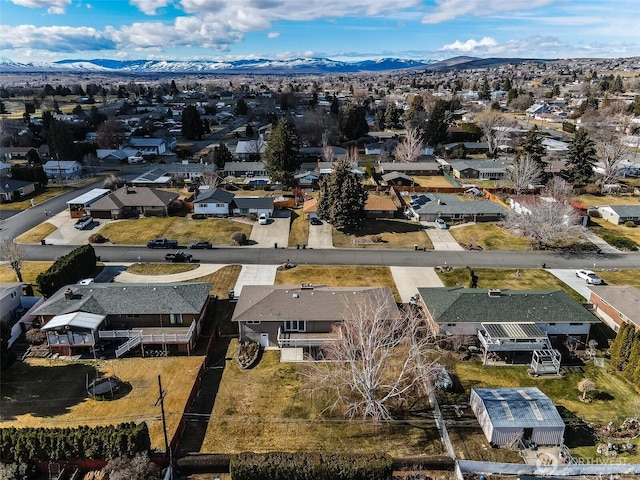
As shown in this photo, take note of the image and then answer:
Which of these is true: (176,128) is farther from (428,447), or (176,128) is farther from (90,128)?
(428,447)

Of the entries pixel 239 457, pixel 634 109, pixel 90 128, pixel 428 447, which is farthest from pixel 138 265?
pixel 634 109

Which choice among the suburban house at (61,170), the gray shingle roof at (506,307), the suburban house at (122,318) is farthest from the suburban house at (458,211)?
the suburban house at (61,170)

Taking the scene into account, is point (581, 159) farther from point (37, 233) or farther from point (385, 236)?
point (37, 233)

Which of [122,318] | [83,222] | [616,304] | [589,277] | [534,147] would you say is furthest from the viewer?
[534,147]

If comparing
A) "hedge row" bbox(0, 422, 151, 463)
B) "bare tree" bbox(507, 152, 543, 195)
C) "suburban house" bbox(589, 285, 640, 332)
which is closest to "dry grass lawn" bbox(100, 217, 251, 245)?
"hedge row" bbox(0, 422, 151, 463)

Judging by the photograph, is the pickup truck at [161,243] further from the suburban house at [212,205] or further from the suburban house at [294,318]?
the suburban house at [294,318]

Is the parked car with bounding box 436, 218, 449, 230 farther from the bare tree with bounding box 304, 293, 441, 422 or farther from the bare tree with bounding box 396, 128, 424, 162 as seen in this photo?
the bare tree with bounding box 396, 128, 424, 162

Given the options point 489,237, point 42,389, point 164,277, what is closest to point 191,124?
point 164,277
